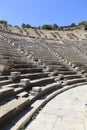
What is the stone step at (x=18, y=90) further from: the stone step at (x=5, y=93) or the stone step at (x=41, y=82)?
the stone step at (x=41, y=82)

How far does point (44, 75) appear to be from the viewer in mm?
11758

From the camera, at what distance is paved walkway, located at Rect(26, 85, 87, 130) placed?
17.7 feet

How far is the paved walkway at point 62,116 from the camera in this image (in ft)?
17.7

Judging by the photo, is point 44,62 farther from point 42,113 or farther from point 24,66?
point 42,113

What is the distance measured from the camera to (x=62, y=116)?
6277mm

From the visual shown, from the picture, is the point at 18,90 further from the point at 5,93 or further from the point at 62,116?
the point at 62,116

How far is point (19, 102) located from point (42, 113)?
83 centimetres

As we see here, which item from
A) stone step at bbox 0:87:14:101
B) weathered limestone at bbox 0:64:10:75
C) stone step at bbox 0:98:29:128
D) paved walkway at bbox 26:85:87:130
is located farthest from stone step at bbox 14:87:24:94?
weathered limestone at bbox 0:64:10:75

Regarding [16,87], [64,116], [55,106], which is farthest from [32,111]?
[16,87]

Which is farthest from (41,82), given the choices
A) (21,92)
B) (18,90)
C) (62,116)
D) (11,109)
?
(11,109)

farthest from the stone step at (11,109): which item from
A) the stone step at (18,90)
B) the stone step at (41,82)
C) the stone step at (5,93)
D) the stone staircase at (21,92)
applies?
the stone step at (41,82)

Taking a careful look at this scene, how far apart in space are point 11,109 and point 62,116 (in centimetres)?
167

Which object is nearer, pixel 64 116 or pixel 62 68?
pixel 64 116

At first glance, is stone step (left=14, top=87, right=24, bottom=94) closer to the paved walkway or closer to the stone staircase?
the stone staircase
